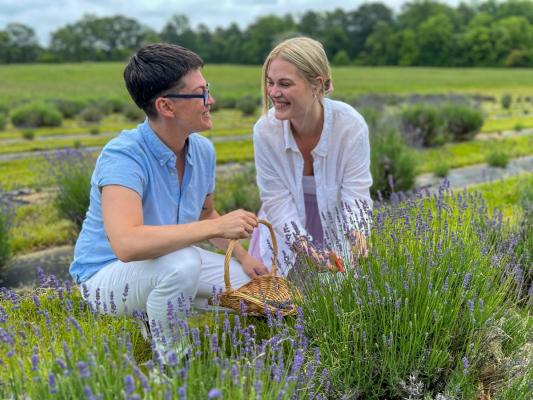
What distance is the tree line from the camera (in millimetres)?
85312

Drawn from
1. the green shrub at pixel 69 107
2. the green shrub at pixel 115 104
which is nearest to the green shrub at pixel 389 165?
the green shrub at pixel 69 107

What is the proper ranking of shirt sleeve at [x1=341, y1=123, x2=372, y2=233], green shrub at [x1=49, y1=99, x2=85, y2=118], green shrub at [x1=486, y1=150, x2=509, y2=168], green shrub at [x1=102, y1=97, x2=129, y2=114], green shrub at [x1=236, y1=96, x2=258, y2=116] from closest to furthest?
shirt sleeve at [x1=341, y1=123, x2=372, y2=233], green shrub at [x1=486, y1=150, x2=509, y2=168], green shrub at [x1=49, y1=99, x2=85, y2=118], green shrub at [x1=236, y1=96, x2=258, y2=116], green shrub at [x1=102, y1=97, x2=129, y2=114]

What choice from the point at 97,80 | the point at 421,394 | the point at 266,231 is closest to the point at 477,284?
the point at 421,394

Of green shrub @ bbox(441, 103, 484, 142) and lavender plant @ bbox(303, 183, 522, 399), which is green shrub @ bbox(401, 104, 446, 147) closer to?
green shrub @ bbox(441, 103, 484, 142)

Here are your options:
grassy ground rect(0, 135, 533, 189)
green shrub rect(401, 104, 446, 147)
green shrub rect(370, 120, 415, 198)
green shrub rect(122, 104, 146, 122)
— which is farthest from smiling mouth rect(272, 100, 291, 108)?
green shrub rect(122, 104, 146, 122)

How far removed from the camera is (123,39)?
97688 mm

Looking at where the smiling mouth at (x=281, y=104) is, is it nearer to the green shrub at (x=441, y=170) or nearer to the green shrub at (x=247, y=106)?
the green shrub at (x=441, y=170)

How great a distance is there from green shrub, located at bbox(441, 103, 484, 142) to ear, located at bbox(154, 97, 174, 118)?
11195mm

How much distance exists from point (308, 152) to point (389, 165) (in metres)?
3.66

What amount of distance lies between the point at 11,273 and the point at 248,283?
2697mm

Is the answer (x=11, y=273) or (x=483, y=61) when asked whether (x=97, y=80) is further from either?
(x=483, y=61)

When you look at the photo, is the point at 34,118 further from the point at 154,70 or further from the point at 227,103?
the point at 154,70

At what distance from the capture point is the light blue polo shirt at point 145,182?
2920 mm

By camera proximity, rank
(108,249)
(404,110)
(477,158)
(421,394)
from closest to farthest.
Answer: (421,394)
(108,249)
(477,158)
(404,110)
